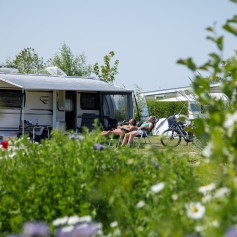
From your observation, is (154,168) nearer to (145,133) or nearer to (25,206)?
(25,206)

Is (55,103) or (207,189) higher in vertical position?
(55,103)

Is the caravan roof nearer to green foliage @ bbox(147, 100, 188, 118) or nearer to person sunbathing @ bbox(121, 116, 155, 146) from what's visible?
person sunbathing @ bbox(121, 116, 155, 146)

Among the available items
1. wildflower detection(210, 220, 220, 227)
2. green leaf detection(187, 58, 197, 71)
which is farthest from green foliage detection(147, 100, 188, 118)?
wildflower detection(210, 220, 220, 227)

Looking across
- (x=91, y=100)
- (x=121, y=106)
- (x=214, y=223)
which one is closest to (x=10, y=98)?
(x=91, y=100)

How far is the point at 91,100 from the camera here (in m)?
17.2

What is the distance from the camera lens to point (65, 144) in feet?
12.6

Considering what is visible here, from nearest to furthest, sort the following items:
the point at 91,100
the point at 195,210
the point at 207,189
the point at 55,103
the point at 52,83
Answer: the point at 195,210
the point at 207,189
the point at 52,83
the point at 55,103
the point at 91,100

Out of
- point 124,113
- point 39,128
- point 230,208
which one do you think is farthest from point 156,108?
point 230,208

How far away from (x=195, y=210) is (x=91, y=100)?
48.9ft

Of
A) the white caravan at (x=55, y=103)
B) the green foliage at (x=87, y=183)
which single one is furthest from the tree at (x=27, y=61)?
the green foliage at (x=87, y=183)

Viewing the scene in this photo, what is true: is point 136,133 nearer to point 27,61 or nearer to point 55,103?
point 55,103

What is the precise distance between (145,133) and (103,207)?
427 inches

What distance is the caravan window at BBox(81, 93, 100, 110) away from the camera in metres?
17.1

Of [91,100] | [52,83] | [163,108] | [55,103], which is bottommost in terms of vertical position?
[55,103]
